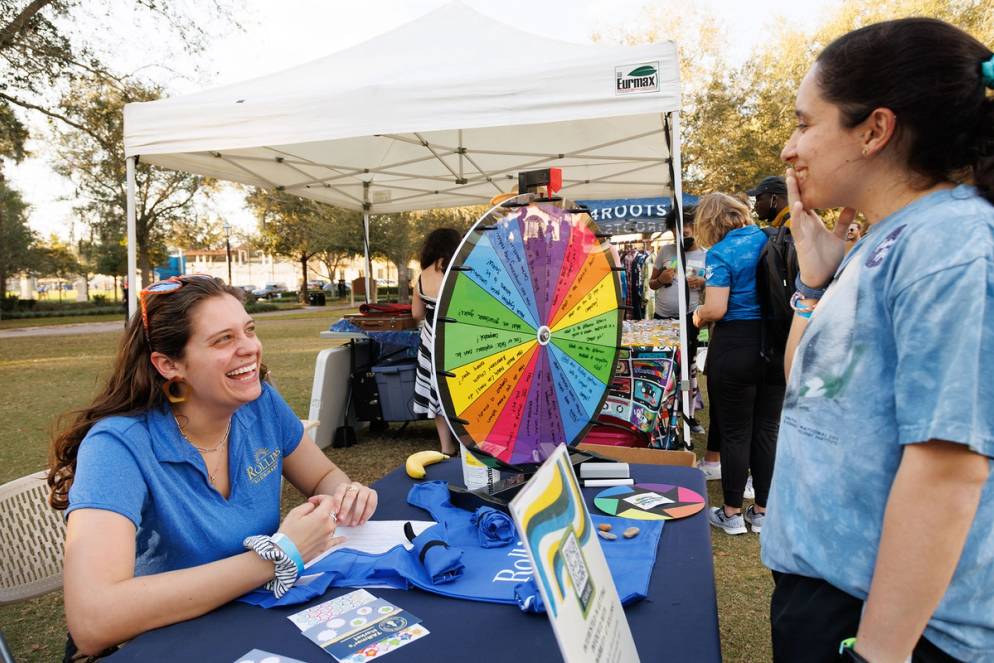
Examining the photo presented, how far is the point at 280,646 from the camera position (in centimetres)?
110

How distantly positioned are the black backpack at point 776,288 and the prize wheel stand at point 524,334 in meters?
1.81

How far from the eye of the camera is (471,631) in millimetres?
1138

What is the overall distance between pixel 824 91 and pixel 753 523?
10.6 ft

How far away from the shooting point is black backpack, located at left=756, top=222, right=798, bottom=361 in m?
3.35

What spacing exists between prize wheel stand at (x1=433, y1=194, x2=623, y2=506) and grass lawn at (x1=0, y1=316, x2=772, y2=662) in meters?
0.52

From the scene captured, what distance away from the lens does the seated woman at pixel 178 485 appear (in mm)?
1190

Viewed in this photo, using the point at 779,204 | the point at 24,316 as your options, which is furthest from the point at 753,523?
the point at 24,316

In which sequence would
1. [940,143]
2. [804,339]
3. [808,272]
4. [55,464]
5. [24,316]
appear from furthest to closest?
[24,316], [55,464], [808,272], [804,339], [940,143]

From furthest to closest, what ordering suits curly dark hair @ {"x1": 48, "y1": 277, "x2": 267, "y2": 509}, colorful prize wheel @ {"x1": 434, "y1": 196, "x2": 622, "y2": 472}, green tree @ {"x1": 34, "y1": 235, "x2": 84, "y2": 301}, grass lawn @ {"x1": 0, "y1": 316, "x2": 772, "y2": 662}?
green tree @ {"x1": 34, "y1": 235, "x2": 84, "y2": 301}
grass lawn @ {"x1": 0, "y1": 316, "x2": 772, "y2": 662}
colorful prize wheel @ {"x1": 434, "y1": 196, "x2": 622, "y2": 472}
curly dark hair @ {"x1": 48, "y1": 277, "x2": 267, "y2": 509}

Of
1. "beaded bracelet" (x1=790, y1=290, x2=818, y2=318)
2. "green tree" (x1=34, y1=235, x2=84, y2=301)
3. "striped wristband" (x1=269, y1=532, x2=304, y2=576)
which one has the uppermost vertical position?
"green tree" (x1=34, y1=235, x2=84, y2=301)

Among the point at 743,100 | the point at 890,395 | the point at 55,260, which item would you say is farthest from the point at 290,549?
the point at 55,260

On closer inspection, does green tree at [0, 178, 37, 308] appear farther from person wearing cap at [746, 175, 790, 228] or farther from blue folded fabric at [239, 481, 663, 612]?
blue folded fabric at [239, 481, 663, 612]

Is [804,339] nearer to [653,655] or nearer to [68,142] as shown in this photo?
[653,655]

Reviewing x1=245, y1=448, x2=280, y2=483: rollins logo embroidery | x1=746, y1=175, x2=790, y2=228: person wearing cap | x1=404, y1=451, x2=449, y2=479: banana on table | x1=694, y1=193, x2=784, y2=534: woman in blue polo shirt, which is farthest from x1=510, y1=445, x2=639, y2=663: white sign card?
x1=746, y1=175, x2=790, y2=228: person wearing cap
